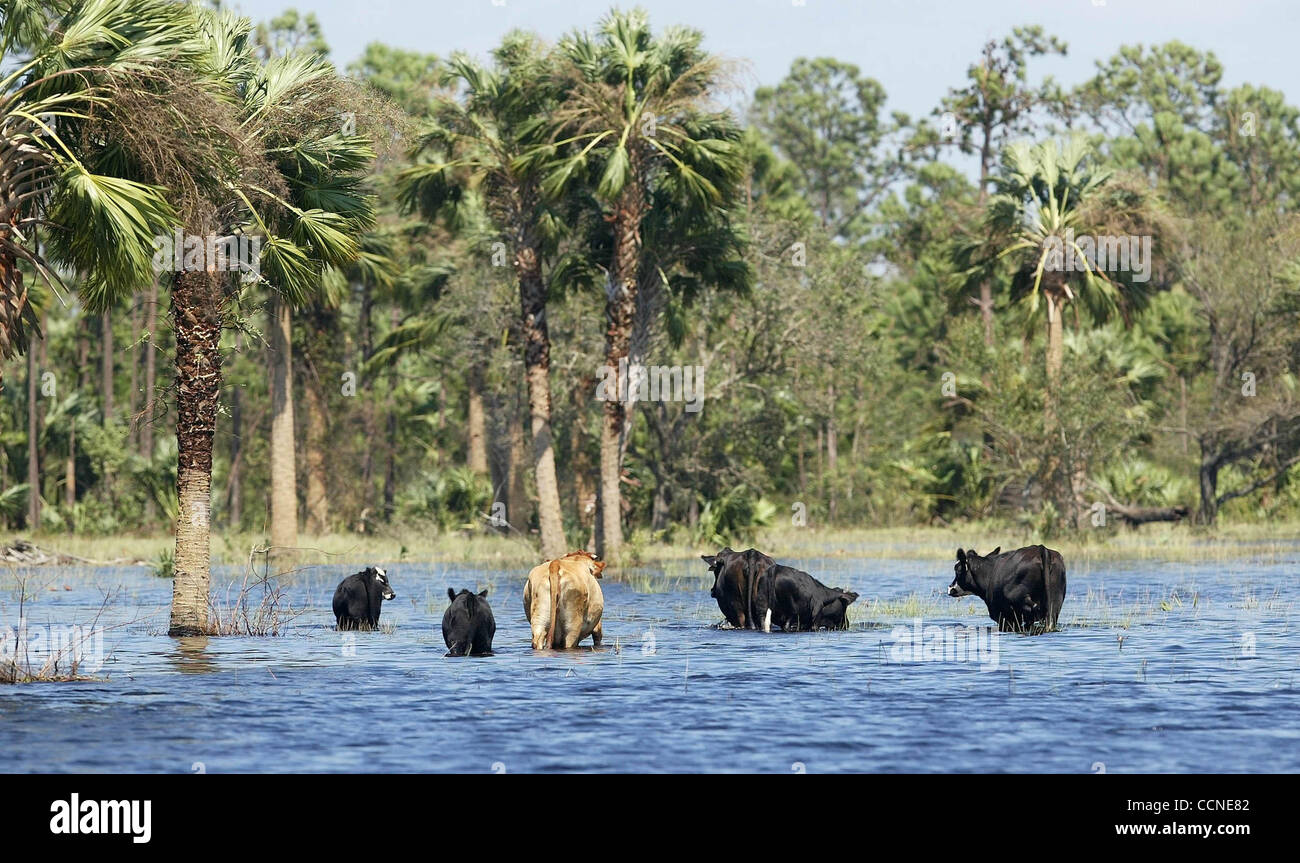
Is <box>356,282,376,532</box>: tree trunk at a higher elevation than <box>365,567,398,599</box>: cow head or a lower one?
higher

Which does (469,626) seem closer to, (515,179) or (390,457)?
(515,179)

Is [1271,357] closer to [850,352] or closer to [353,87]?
[850,352]

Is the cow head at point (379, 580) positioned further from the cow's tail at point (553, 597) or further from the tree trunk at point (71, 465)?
the tree trunk at point (71, 465)

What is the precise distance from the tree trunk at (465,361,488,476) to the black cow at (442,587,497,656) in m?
33.3

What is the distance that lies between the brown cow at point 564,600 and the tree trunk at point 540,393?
18808 mm

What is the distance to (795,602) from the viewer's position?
2334 cm

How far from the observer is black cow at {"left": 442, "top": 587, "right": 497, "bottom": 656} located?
20.2 meters

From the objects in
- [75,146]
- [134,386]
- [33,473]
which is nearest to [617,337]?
[75,146]

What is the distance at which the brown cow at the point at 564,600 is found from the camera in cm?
2055

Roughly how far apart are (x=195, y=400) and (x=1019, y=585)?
11.0 meters
